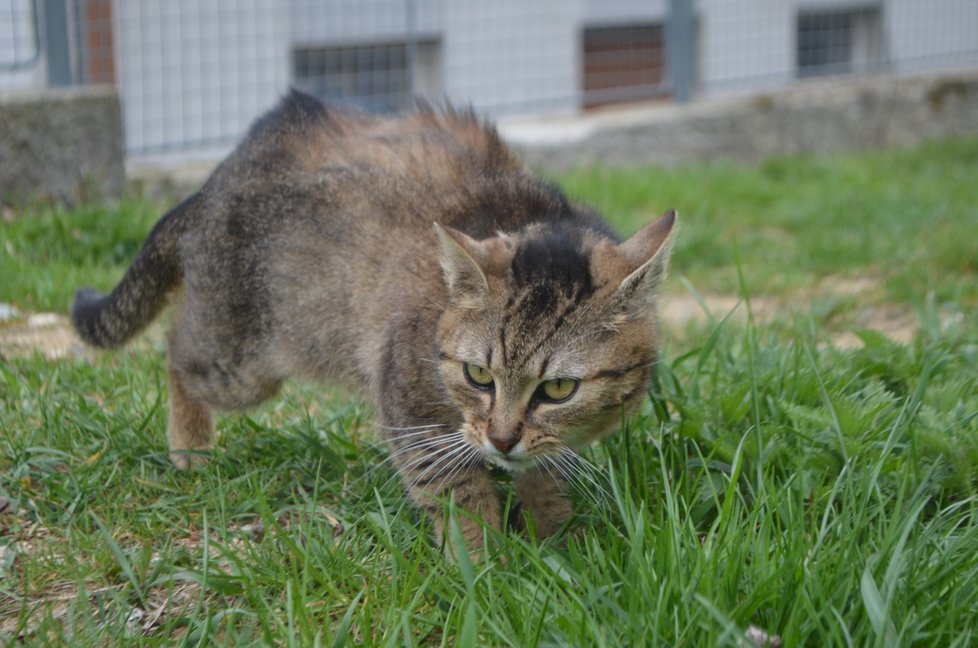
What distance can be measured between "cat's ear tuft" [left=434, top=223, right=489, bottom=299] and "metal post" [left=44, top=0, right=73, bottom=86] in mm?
4637

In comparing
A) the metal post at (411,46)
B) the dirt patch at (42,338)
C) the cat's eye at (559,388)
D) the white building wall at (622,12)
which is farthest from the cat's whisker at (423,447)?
the white building wall at (622,12)

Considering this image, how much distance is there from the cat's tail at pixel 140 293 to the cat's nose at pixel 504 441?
158 cm

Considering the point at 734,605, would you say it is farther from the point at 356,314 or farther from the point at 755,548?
the point at 356,314

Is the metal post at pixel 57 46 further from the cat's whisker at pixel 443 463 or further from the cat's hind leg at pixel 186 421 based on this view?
the cat's whisker at pixel 443 463

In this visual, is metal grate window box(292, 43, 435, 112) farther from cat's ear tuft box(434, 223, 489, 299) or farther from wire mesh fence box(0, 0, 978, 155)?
cat's ear tuft box(434, 223, 489, 299)

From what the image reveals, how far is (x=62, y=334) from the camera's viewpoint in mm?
4789

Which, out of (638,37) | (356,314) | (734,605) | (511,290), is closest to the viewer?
(734,605)

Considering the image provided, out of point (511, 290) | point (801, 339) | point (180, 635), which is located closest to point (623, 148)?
point (801, 339)

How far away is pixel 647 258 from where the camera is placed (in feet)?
9.86

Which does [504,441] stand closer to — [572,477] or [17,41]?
[572,477]

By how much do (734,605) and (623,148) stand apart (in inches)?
287

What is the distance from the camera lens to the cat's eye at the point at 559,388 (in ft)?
9.74

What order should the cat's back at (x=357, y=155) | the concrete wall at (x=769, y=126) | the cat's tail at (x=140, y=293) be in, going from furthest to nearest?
the concrete wall at (x=769, y=126) < the cat's tail at (x=140, y=293) < the cat's back at (x=357, y=155)

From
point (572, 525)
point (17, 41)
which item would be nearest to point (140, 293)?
point (572, 525)
